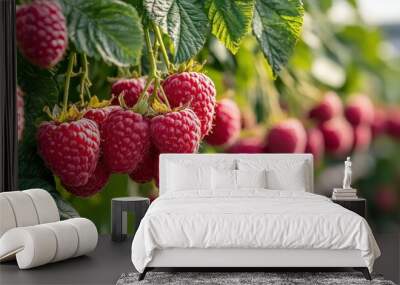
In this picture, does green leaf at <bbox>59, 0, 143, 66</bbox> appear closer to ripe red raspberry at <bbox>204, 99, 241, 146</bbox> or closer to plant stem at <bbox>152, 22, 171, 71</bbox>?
plant stem at <bbox>152, 22, 171, 71</bbox>

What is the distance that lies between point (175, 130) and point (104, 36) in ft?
2.40

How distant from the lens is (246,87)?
5105mm

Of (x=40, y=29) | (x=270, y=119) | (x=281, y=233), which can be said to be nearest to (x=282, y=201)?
(x=281, y=233)

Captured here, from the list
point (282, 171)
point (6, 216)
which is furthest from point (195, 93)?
point (6, 216)

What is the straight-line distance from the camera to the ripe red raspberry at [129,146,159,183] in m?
5.05

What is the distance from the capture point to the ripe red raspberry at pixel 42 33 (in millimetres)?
4984

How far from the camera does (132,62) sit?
5.10 m

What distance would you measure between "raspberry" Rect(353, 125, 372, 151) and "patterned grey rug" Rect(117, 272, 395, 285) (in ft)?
3.78

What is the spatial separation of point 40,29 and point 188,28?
0.94m

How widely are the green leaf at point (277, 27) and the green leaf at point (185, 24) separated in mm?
344

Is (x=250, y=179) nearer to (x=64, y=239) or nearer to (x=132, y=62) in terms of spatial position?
(x=132, y=62)

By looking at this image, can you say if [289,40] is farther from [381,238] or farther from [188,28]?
[381,238]

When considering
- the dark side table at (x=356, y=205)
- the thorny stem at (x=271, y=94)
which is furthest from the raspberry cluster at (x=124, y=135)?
the dark side table at (x=356, y=205)

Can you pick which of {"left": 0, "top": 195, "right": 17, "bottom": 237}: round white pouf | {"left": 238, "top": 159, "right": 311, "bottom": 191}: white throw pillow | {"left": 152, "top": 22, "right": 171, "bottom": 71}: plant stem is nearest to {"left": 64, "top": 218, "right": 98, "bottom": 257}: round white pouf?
{"left": 0, "top": 195, "right": 17, "bottom": 237}: round white pouf
